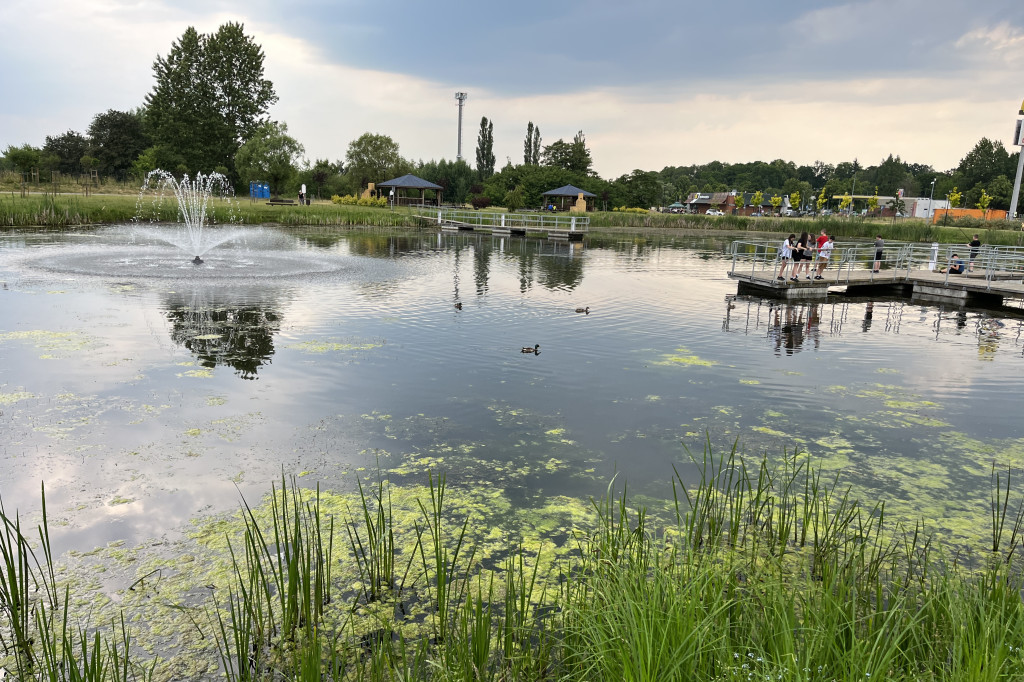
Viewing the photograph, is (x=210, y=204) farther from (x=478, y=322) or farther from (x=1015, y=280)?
(x=1015, y=280)

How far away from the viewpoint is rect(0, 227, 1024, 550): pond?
6719mm

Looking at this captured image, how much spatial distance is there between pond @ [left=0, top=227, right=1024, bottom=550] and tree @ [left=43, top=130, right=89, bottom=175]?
53.4m

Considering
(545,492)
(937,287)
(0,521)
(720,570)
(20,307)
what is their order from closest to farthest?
1. (720,570)
2. (0,521)
3. (545,492)
4. (20,307)
5. (937,287)

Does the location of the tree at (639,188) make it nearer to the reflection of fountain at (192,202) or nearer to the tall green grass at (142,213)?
the tall green grass at (142,213)

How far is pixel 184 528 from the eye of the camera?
220 inches

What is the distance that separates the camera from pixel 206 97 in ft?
222

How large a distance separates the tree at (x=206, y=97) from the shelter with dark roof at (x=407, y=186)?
18.6m

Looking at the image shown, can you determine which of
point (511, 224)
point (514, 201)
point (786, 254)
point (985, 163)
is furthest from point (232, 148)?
point (985, 163)

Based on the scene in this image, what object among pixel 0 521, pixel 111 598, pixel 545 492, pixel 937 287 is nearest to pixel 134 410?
pixel 0 521

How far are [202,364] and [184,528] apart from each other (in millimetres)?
5497

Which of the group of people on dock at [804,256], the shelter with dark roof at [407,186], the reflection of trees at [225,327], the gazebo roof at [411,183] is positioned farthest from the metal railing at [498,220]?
the reflection of trees at [225,327]

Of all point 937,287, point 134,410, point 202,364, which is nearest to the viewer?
point 134,410

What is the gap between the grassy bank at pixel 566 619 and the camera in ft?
10.7

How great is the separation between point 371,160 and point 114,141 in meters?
25.3
